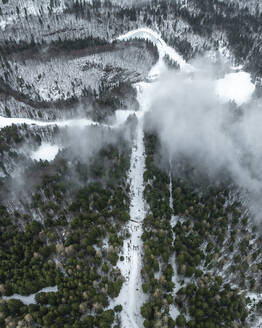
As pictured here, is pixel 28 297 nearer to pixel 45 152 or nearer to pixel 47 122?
pixel 45 152

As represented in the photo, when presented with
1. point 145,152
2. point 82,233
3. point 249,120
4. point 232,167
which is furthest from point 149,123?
point 82,233

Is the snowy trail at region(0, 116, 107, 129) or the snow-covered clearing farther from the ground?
the snowy trail at region(0, 116, 107, 129)

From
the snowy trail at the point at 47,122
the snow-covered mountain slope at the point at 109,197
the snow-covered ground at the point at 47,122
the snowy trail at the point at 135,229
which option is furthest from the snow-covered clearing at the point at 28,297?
the snowy trail at the point at 47,122

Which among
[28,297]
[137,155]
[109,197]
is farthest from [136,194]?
[28,297]

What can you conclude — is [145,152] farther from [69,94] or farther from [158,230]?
[69,94]

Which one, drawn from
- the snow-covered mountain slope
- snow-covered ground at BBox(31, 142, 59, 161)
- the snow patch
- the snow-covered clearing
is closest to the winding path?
the snow-covered mountain slope

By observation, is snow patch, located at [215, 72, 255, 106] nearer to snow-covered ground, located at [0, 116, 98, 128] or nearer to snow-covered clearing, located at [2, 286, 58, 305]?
snow-covered ground, located at [0, 116, 98, 128]

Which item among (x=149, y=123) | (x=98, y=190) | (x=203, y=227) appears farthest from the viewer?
(x=149, y=123)

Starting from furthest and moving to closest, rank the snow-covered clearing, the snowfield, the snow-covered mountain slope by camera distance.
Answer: the snowfield
the snow-covered clearing
the snow-covered mountain slope
